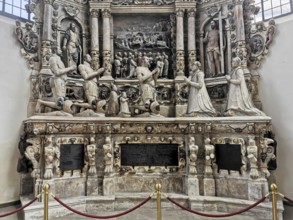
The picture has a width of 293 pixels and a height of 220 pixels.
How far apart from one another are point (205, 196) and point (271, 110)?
134 inches

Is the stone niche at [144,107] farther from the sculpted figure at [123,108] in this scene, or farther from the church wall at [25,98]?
the church wall at [25,98]

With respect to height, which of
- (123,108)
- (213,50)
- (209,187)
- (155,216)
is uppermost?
(213,50)

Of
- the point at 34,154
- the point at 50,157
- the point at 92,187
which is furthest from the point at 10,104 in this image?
the point at 92,187

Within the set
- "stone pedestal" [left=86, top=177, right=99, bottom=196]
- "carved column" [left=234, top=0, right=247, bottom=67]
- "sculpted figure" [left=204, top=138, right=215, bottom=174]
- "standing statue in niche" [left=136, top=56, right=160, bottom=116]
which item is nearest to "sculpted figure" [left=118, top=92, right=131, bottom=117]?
"standing statue in niche" [left=136, top=56, right=160, bottom=116]

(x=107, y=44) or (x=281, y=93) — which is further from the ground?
(x=107, y=44)

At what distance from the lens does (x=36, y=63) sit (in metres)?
8.50

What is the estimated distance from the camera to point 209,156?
23.6 ft

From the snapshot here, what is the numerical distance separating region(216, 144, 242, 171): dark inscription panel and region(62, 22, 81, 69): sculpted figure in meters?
5.49

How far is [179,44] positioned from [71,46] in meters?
3.70

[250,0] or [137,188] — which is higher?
[250,0]

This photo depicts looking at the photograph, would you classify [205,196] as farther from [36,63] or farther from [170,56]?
[36,63]

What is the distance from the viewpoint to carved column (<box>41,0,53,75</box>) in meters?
8.34

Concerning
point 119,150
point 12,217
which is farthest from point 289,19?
point 12,217

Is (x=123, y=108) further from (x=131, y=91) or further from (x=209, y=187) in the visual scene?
(x=209, y=187)
